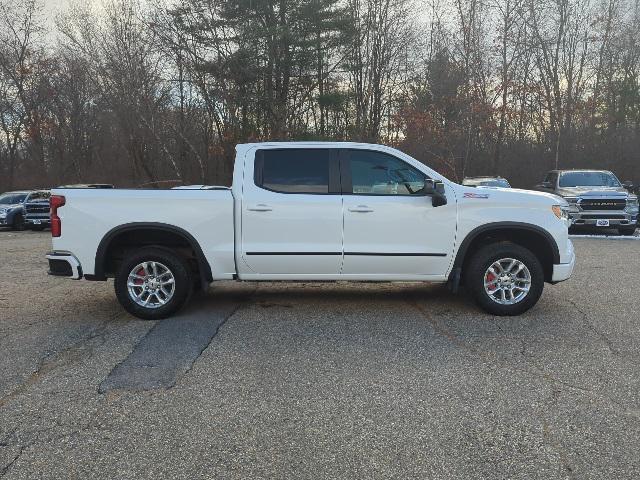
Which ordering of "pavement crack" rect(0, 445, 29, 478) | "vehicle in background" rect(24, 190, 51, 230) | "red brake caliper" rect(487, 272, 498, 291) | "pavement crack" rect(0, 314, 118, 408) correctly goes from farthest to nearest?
→ "vehicle in background" rect(24, 190, 51, 230) → "red brake caliper" rect(487, 272, 498, 291) → "pavement crack" rect(0, 314, 118, 408) → "pavement crack" rect(0, 445, 29, 478)

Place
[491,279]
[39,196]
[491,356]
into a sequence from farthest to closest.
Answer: [39,196]
[491,279]
[491,356]

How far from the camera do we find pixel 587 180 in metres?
15.6

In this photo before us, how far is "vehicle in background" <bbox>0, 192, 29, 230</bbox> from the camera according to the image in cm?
2013

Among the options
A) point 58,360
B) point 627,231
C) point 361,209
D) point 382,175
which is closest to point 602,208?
point 627,231

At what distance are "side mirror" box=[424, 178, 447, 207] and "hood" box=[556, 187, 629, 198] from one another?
35.1 ft

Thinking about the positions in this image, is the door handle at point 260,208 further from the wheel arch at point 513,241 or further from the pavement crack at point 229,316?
the wheel arch at point 513,241

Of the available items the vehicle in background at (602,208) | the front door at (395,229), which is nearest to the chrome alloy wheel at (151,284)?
the front door at (395,229)

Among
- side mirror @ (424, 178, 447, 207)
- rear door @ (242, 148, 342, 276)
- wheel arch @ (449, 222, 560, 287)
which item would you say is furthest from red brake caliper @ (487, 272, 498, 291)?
rear door @ (242, 148, 342, 276)

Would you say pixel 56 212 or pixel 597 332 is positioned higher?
pixel 56 212

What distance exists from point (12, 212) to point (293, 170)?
18773 millimetres

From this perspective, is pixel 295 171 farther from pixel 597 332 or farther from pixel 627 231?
pixel 627 231

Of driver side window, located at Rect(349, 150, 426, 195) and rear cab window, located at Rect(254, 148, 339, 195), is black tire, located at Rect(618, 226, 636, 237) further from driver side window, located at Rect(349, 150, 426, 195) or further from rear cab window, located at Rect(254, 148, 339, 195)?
rear cab window, located at Rect(254, 148, 339, 195)

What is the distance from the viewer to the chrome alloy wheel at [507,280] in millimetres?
5719

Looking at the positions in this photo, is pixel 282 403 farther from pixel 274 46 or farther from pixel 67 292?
pixel 274 46
